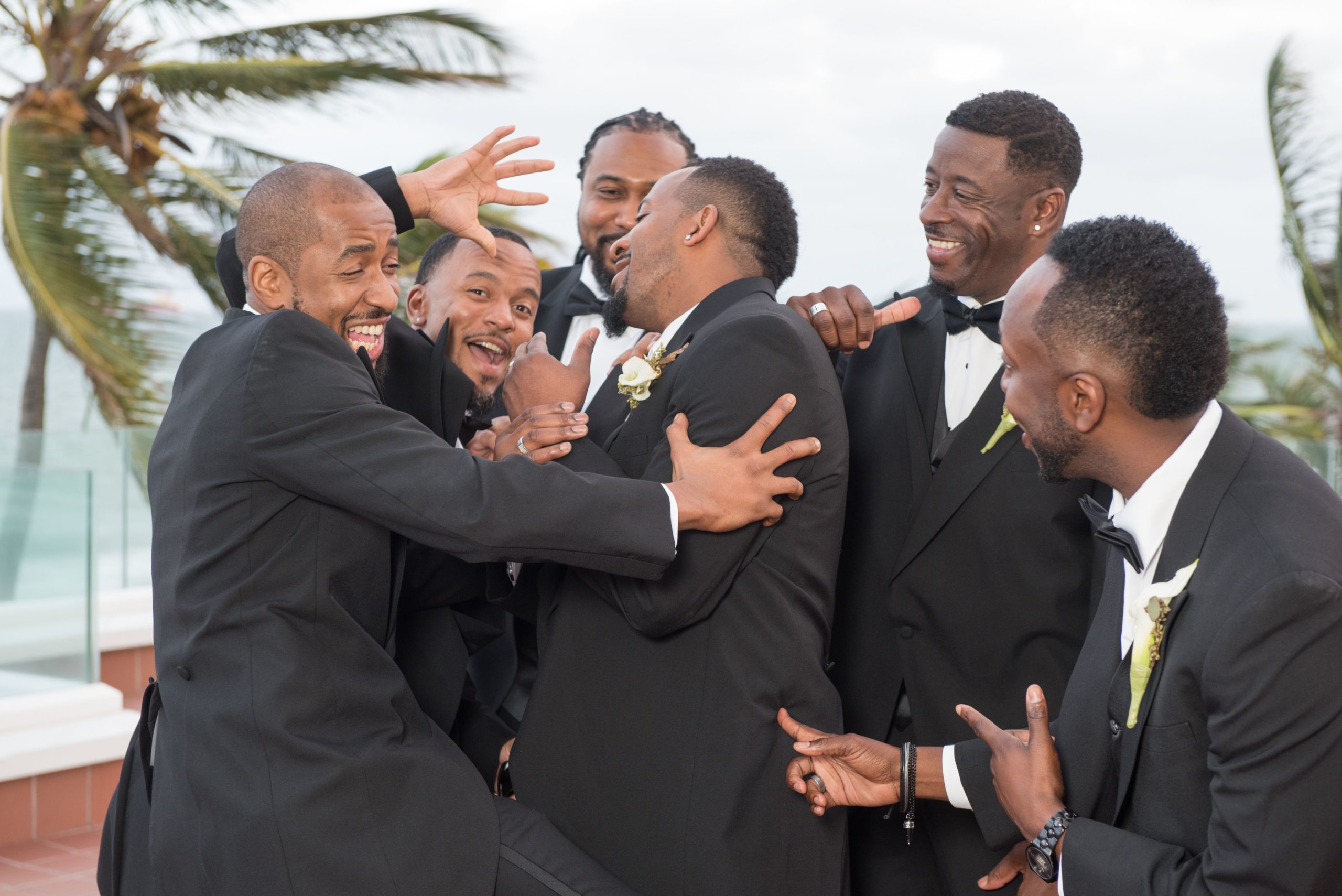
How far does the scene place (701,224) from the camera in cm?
321

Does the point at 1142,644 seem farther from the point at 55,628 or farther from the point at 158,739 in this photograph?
the point at 55,628

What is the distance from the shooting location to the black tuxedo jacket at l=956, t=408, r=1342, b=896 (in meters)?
2.00

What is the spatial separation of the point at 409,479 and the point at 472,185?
157 cm

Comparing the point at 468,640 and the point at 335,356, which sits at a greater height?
the point at 335,356

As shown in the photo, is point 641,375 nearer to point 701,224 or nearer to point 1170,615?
point 701,224

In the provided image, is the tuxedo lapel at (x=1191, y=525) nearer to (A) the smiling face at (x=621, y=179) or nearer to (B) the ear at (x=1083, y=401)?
(B) the ear at (x=1083, y=401)

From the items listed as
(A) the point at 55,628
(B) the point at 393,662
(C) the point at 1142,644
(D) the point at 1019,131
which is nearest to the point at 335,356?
(B) the point at 393,662

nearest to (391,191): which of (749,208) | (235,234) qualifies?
(235,234)

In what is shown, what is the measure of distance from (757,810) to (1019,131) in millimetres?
1930

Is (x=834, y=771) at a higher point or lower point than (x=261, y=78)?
lower

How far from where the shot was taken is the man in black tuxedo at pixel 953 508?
3.19 m

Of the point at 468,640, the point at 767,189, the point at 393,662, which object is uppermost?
the point at 767,189

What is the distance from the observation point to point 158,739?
2.80 metres

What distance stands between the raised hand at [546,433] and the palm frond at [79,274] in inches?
321
